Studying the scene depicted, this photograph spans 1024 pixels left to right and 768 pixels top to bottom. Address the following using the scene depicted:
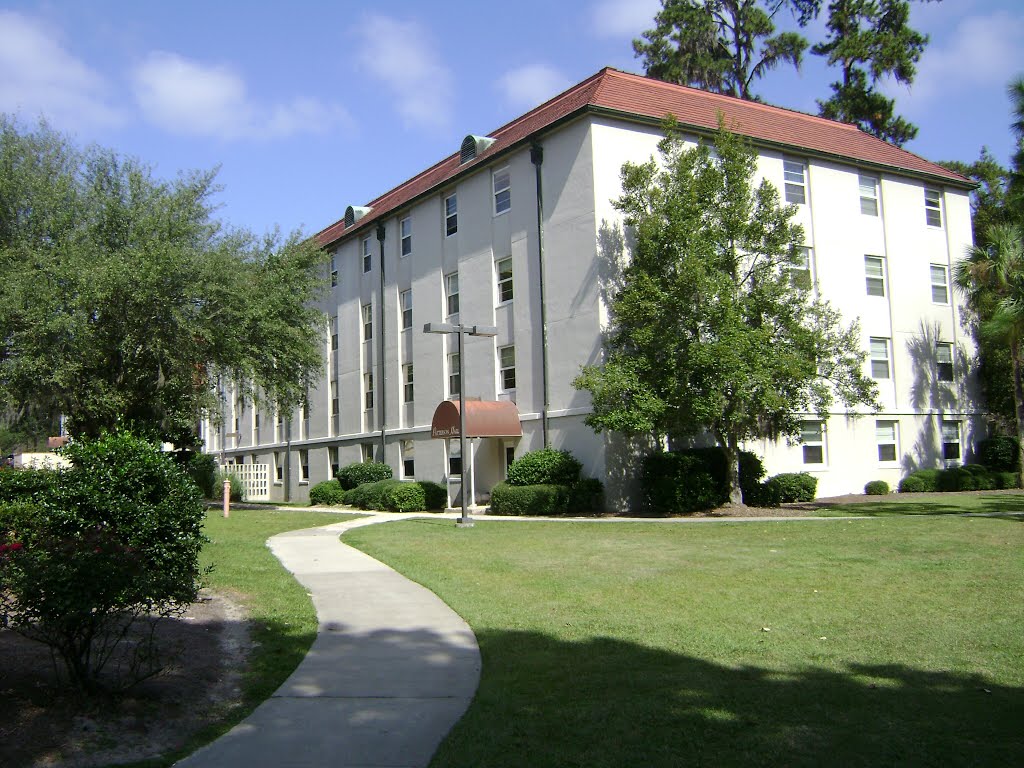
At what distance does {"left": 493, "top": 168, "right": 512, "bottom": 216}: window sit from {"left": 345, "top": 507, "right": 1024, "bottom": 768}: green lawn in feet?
49.5

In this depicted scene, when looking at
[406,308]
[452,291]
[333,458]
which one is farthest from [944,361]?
[333,458]

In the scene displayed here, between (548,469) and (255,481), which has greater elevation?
(548,469)

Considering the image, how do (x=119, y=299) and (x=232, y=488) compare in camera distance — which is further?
(x=232, y=488)

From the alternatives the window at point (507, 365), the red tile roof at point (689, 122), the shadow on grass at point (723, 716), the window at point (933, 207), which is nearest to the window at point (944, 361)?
the window at point (933, 207)

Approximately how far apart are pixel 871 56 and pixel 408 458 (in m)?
28.5

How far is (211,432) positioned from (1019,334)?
4042cm

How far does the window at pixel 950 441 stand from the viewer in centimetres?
2908

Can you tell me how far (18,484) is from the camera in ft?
28.5

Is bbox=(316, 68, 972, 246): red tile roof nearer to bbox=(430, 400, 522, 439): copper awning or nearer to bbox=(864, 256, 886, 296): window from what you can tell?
bbox=(864, 256, 886, 296): window

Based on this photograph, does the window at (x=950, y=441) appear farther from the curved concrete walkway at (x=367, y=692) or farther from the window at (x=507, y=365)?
the curved concrete walkway at (x=367, y=692)

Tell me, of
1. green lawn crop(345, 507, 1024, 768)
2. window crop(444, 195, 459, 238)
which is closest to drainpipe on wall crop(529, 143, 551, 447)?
window crop(444, 195, 459, 238)

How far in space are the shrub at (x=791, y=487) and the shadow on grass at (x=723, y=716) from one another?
17.7 m

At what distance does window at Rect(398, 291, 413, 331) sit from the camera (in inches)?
1226

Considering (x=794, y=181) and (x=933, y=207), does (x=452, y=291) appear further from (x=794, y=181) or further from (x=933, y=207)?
(x=933, y=207)
